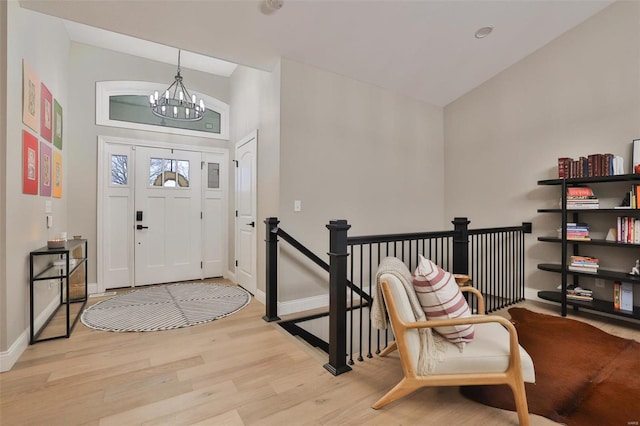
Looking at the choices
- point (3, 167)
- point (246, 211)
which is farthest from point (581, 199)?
point (3, 167)

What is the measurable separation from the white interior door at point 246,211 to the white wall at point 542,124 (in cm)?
319

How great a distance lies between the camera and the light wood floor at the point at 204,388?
1685 millimetres

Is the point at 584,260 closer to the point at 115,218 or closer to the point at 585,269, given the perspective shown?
the point at 585,269

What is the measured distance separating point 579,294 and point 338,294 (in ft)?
10.3

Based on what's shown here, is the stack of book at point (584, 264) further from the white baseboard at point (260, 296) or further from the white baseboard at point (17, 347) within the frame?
the white baseboard at point (17, 347)

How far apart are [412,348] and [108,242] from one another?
14.6ft

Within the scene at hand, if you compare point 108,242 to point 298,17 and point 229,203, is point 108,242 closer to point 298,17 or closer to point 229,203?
point 229,203

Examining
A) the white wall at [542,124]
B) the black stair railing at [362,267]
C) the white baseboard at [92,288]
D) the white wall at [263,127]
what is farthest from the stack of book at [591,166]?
the white baseboard at [92,288]

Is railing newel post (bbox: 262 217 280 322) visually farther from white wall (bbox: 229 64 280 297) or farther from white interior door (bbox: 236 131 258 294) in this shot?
white interior door (bbox: 236 131 258 294)

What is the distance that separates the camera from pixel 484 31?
3463mm

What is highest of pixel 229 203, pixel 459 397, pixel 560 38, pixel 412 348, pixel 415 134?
pixel 560 38

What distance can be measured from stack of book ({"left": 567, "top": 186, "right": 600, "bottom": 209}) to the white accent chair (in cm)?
258

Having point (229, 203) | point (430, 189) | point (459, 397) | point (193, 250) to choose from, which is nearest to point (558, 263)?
point (430, 189)

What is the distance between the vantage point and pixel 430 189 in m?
4.89
